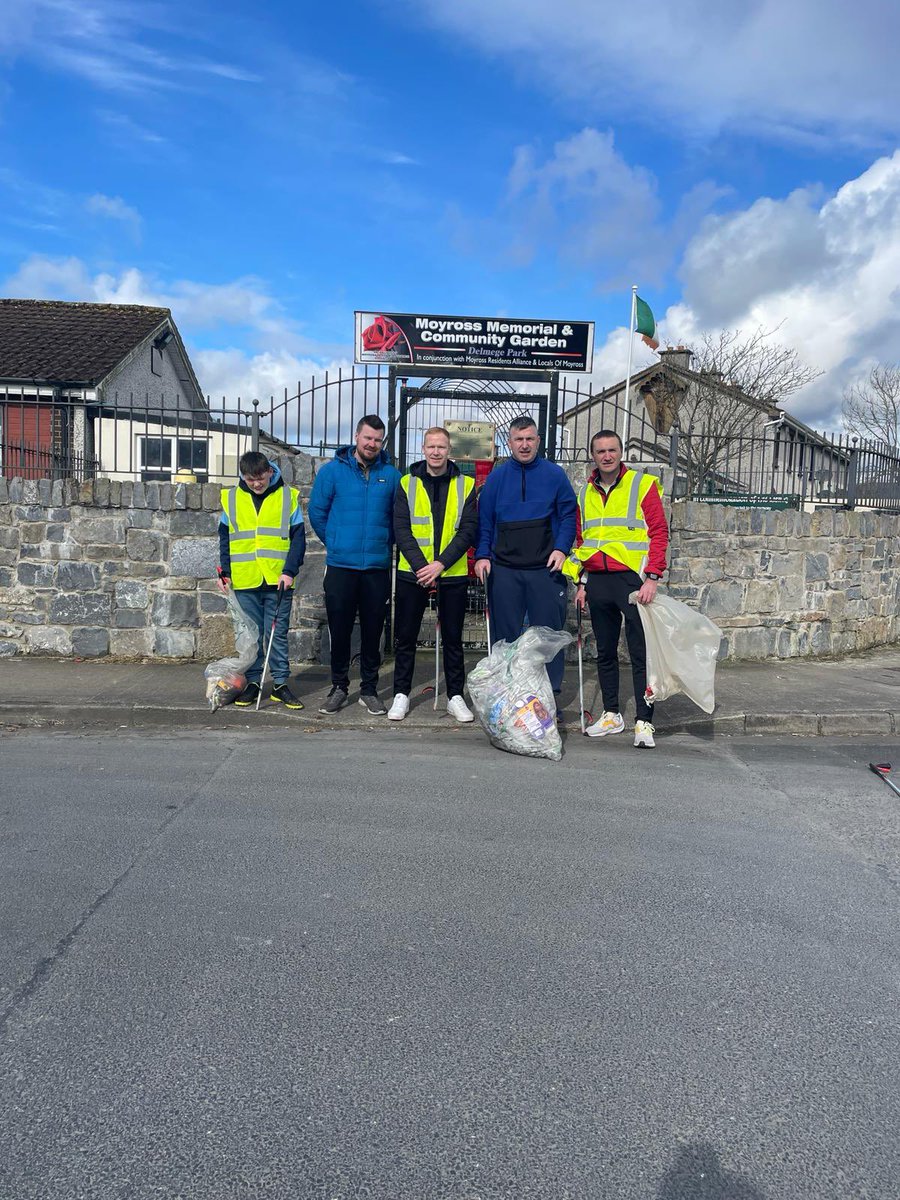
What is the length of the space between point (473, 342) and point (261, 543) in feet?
10.8

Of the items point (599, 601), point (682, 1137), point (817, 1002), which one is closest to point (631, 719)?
point (599, 601)

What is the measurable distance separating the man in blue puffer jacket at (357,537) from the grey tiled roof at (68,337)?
46.2ft

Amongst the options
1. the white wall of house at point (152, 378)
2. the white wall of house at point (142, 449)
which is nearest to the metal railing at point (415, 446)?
the white wall of house at point (142, 449)

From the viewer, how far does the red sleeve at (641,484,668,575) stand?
19.9 feet

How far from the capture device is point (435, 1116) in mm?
2311

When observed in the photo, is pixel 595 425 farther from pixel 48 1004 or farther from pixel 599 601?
pixel 48 1004

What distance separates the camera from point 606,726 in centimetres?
636

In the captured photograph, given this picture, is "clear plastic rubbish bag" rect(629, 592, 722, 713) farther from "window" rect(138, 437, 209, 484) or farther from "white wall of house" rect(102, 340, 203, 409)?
"white wall of house" rect(102, 340, 203, 409)

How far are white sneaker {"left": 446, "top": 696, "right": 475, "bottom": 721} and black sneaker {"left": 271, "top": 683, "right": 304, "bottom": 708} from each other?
1123 mm

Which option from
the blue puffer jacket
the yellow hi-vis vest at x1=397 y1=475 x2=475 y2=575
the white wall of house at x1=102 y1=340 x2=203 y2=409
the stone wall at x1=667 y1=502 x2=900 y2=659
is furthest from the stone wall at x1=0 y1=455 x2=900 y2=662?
the white wall of house at x1=102 y1=340 x2=203 y2=409

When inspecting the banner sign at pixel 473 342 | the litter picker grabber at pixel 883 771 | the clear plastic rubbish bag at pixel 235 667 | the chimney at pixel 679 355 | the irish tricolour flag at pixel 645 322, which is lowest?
the litter picker grabber at pixel 883 771

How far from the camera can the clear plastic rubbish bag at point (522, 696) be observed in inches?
224

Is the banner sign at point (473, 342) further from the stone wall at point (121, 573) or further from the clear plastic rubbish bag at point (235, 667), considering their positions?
the clear plastic rubbish bag at point (235, 667)

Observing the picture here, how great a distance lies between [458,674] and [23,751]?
9.53ft
